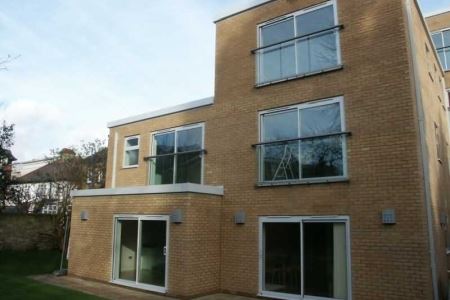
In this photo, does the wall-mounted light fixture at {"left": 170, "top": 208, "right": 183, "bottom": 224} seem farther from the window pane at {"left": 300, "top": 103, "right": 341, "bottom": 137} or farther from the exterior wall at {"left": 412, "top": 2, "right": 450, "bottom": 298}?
the exterior wall at {"left": 412, "top": 2, "right": 450, "bottom": 298}

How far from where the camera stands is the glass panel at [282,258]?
31.1 feet

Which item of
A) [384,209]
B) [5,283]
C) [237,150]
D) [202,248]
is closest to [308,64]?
[237,150]

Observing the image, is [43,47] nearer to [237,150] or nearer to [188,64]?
[237,150]

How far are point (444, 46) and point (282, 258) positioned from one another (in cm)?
1303

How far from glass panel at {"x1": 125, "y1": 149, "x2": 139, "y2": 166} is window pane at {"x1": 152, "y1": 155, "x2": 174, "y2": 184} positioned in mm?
1108

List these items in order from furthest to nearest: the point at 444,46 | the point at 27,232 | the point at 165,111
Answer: the point at 27,232
the point at 444,46
the point at 165,111

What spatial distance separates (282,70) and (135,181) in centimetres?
656

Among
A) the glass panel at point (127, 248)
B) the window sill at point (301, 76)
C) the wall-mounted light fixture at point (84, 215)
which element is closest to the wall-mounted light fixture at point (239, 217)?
the glass panel at point (127, 248)

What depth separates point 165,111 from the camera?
44.3ft

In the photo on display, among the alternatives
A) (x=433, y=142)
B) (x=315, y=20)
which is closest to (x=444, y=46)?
(x=433, y=142)

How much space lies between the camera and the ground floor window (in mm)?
8836

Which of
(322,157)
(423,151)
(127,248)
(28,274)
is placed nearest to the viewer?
(423,151)

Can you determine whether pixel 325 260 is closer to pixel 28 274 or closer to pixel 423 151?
pixel 423 151

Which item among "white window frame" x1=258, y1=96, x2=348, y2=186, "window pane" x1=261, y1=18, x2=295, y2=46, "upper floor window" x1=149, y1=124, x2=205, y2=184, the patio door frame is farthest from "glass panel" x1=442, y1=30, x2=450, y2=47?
the patio door frame
